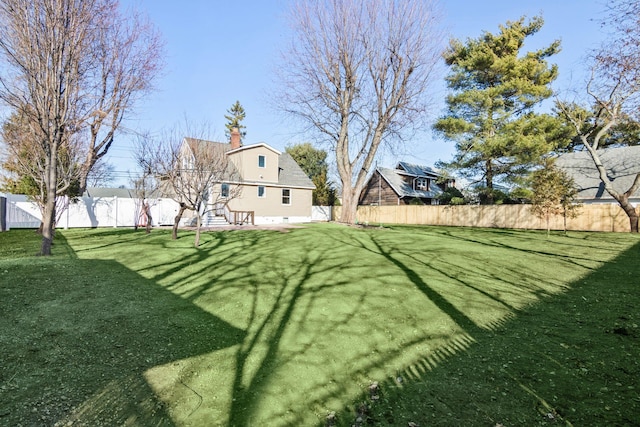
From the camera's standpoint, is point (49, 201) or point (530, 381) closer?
point (530, 381)

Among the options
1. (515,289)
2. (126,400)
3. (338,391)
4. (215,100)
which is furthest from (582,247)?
(215,100)

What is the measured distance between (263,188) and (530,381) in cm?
2211

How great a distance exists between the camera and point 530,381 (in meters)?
3.05

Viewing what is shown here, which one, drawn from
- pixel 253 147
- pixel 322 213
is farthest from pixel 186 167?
pixel 322 213

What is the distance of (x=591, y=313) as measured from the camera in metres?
4.87

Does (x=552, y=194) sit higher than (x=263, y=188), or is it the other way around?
(x=263, y=188)

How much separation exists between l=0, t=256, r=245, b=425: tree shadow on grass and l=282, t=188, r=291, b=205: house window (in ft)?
63.4

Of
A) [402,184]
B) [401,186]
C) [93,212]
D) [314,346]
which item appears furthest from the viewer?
[402,184]

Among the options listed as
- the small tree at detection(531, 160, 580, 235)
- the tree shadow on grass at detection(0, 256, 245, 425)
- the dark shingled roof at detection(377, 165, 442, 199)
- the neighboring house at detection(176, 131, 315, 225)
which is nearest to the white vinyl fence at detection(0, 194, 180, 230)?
the neighboring house at detection(176, 131, 315, 225)

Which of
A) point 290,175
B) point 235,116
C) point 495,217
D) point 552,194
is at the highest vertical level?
point 235,116

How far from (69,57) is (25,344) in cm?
799

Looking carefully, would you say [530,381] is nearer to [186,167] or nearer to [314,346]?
[314,346]

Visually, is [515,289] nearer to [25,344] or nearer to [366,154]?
[25,344]

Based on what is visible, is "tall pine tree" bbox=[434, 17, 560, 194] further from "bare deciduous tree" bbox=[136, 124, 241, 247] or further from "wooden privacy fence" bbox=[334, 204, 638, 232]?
"bare deciduous tree" bbox=[136, 124, 241, 247]
